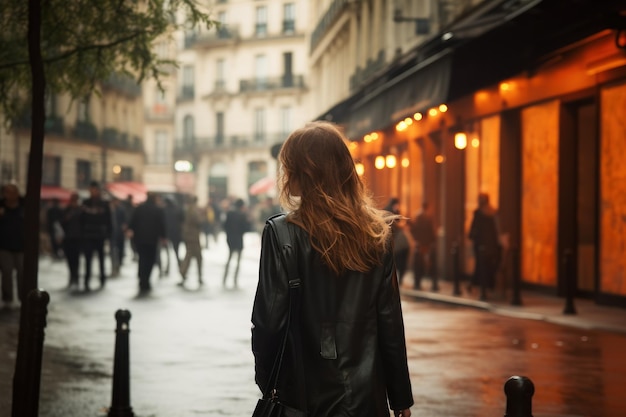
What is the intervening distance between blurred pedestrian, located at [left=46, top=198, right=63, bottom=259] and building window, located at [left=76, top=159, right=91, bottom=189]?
21881mm

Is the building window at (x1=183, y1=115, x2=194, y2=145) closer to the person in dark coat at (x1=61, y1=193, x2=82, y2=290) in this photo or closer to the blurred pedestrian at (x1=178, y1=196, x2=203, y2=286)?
the blurred pedestrian at (x1=178, y1=196, x2=203, y2=286)

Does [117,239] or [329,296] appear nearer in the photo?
[329,296]

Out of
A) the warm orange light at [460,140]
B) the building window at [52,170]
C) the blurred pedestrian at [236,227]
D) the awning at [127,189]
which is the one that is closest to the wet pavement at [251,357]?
the warm orange light at [460,140]

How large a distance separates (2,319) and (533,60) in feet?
30.1

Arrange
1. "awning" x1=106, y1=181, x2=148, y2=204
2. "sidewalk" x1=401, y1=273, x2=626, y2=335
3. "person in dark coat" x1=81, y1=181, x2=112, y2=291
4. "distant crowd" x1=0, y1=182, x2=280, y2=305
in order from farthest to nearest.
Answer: "awning" x1=106, y1=181, x2=148, y2=204
"person in dark coat" x1=81, y1=181, x2=112, y2=291
"distant crowd" x1=0, y1=182, x2=280, y2=305
"sidewalk" x1=401, y1=273, x2=626, y2=335

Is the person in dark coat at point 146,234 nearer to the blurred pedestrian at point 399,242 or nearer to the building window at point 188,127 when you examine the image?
the blurred pedestrian at point 399,242

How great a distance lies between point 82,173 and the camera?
56.0 m

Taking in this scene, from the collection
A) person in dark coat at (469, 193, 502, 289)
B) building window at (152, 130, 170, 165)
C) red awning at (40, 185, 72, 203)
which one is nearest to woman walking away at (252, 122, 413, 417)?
person in dark coat at (469, 193, 502, 289)

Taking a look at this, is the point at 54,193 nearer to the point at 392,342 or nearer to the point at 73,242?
the point at 73,242

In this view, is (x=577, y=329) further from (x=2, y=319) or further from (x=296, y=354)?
(x=296, y=354)

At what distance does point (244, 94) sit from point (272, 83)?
225 centimetres

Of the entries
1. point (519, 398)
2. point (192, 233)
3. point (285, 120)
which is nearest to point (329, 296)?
point (519, 398)

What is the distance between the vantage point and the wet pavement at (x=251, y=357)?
8.45m

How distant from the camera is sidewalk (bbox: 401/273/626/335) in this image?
1433 centimetres
